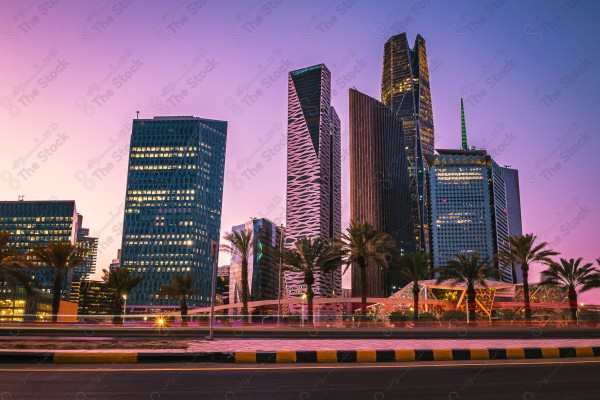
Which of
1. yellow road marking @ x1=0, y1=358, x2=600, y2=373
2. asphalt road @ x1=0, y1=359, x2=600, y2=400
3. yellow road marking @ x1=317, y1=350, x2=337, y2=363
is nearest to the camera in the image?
asphalt road @ x1=0, y1=359, x2=600, y2=400

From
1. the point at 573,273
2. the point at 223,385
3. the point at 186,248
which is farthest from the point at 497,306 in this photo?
the point at 186,248

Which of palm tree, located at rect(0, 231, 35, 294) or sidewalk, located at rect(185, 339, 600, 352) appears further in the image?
palm tree, located at rect(0, 231, 35, 294)

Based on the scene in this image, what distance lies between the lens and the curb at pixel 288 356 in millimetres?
10320

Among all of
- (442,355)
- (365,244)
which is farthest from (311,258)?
(442,355)

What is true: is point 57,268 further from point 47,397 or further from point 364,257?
point 47,397

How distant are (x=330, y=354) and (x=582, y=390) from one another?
5.08 m

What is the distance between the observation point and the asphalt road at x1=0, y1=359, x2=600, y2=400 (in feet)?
21.8

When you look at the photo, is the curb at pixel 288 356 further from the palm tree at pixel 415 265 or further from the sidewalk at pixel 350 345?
the palm tree at pixel 415 265

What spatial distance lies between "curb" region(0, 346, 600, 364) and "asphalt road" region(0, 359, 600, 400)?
2.44ft

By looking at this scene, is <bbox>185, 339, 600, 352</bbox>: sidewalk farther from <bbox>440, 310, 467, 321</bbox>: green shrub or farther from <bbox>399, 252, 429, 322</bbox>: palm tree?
<bbox>399, 252, 429, 322</bbox>: palm tree

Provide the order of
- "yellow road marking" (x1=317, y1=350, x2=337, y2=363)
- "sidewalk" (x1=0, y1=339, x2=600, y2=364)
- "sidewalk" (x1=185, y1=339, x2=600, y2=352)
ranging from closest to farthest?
"sidewalk" (x1=0, y1=339, x2=600, y2=364) → "yellow road marking" (x1=317, y1=350, x2=337, y2=363) → "sidewalk" (x1=185, y1=339, x2=600, y2=352)

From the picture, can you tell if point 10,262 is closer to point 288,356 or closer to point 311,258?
point 311,258

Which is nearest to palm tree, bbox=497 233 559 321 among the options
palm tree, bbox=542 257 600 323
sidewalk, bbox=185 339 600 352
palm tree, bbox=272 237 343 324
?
palm tree, bbox=542 257 600 323

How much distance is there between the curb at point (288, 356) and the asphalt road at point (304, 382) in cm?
74
